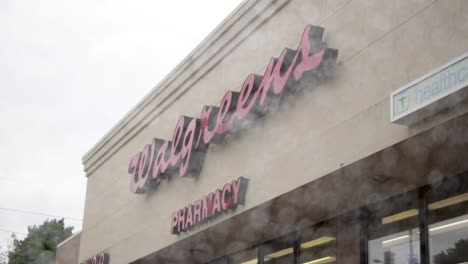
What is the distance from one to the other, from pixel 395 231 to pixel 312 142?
1565mm

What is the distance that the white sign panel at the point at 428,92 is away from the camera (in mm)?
7836

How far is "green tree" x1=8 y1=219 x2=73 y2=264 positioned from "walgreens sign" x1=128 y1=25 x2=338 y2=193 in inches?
1365

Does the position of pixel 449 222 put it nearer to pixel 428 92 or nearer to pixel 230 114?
pixel 428 92

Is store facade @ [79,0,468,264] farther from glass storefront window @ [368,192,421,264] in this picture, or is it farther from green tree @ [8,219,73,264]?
green tree @ [8,219,73,264]

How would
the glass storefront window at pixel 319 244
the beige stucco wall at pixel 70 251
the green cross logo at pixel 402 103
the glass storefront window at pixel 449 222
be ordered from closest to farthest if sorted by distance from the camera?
the green cross logo at pixel 402 103 < the glass storefront window at pixel 449 222 < the glass storefront window at pixel 319 244 < the beige stucco wall at pixel 70 251

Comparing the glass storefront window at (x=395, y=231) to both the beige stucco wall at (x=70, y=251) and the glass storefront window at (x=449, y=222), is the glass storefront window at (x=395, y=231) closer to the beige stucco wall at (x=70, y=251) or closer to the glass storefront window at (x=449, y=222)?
the glass storefront window at (x=449, y=222)

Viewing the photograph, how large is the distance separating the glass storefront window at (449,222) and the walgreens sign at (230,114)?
2.14 meters

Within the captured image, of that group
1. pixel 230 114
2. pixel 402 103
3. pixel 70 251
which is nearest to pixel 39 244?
pixel 70 251

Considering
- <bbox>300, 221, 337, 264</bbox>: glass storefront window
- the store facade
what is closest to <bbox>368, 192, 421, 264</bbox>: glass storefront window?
the store facade

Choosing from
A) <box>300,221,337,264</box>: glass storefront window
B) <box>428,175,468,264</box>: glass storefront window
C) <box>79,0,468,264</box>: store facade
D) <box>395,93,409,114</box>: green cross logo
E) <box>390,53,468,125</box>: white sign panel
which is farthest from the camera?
<box>300,221,337,264</box>: glass storefront window

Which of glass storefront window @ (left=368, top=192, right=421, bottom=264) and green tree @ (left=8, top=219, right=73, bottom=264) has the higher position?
green tree @ (left=8, top=219, right=73, bottom=264)

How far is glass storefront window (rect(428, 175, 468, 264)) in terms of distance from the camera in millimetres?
9516

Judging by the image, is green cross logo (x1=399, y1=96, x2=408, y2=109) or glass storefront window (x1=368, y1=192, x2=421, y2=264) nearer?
green cross logo (x1=399, y1=96, x2=408, y2=109)

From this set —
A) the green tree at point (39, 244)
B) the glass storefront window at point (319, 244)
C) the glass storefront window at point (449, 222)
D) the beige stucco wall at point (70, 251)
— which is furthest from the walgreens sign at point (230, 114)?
the green tree at point (39, 244)
